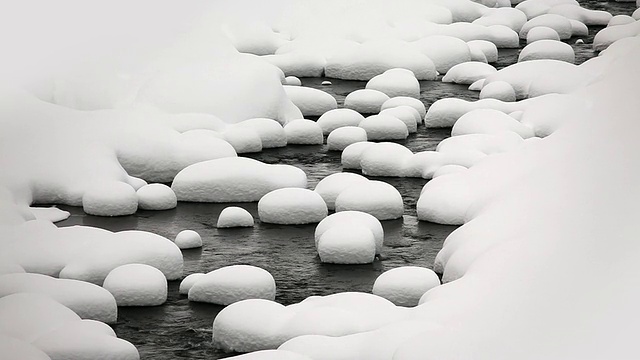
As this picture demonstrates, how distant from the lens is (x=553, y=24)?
9.02 m

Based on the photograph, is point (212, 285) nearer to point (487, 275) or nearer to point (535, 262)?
point (487, 275)

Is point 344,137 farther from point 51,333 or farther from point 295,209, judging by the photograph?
point 51,333

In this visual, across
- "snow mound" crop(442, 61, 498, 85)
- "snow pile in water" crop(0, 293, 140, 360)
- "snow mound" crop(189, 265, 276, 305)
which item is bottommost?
"snow mound" crop(442, 61, 498, 85)

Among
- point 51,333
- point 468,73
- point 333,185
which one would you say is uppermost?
point 51,333

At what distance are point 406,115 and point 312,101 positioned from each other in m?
0.65

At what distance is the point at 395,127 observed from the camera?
6.13m

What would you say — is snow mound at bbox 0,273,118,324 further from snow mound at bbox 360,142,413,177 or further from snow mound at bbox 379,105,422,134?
snow mound at bbox 379,105,422,134

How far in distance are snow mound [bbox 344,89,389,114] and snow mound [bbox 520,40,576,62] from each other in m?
1.58

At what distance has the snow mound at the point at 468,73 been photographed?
24.9 feet

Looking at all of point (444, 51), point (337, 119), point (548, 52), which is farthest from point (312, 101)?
point (548, 52)

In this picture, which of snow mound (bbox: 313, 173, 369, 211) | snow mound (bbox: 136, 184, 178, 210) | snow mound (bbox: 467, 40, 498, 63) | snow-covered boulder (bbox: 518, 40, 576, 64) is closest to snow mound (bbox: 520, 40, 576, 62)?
snow-covered boulder (bbox: 518, 40, 576, 64)

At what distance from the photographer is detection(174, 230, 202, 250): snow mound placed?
14.9ft

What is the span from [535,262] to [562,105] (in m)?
3.25

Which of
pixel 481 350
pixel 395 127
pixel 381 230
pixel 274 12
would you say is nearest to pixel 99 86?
pixel 395 127
